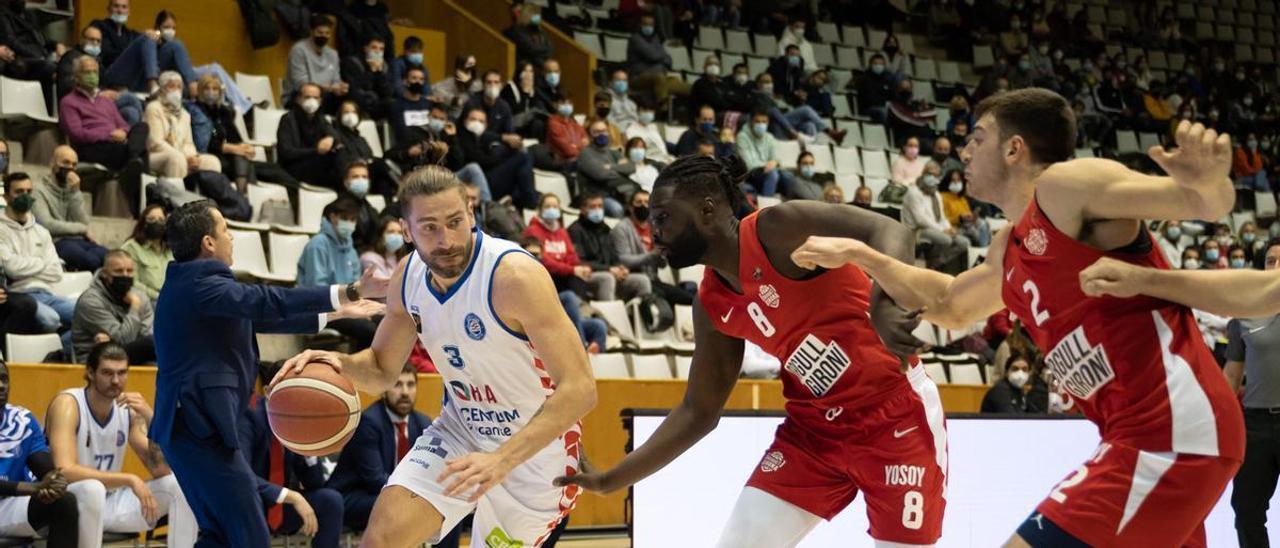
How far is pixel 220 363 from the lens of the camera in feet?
19.5

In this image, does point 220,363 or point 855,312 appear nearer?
point 855,312

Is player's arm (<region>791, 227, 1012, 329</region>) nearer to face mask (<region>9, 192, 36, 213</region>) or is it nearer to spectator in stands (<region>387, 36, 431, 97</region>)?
face mask (<region>9, 192, 36, 213</region>)

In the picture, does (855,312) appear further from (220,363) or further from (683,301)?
(683,301)

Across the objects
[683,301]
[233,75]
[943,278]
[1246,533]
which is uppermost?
[233,75]

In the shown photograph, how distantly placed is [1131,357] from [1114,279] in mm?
270

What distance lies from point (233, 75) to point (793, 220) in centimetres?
1102

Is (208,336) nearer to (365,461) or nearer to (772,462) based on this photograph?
(365,461)

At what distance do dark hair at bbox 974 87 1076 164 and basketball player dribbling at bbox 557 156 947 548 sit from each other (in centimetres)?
87

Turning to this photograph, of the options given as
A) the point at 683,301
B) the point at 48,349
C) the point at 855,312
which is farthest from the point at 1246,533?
the point at 48,349

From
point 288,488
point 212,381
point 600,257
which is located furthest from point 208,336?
point 600,257

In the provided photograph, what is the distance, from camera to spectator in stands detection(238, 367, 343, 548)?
287 inches

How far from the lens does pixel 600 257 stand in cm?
1266

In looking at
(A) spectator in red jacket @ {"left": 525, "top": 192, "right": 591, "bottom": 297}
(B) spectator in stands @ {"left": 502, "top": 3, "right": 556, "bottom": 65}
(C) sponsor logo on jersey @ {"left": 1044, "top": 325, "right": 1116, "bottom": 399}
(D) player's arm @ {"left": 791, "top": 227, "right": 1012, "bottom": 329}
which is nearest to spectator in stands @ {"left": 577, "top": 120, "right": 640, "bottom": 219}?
(A) spectator in red jacket @ {"left": 525, "top": 192, "right": 591, "bottom": 297}

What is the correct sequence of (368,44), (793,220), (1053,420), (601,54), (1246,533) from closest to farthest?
(793,220)
(1246,533)
(1053,420)
(368,44)
(601,54)
